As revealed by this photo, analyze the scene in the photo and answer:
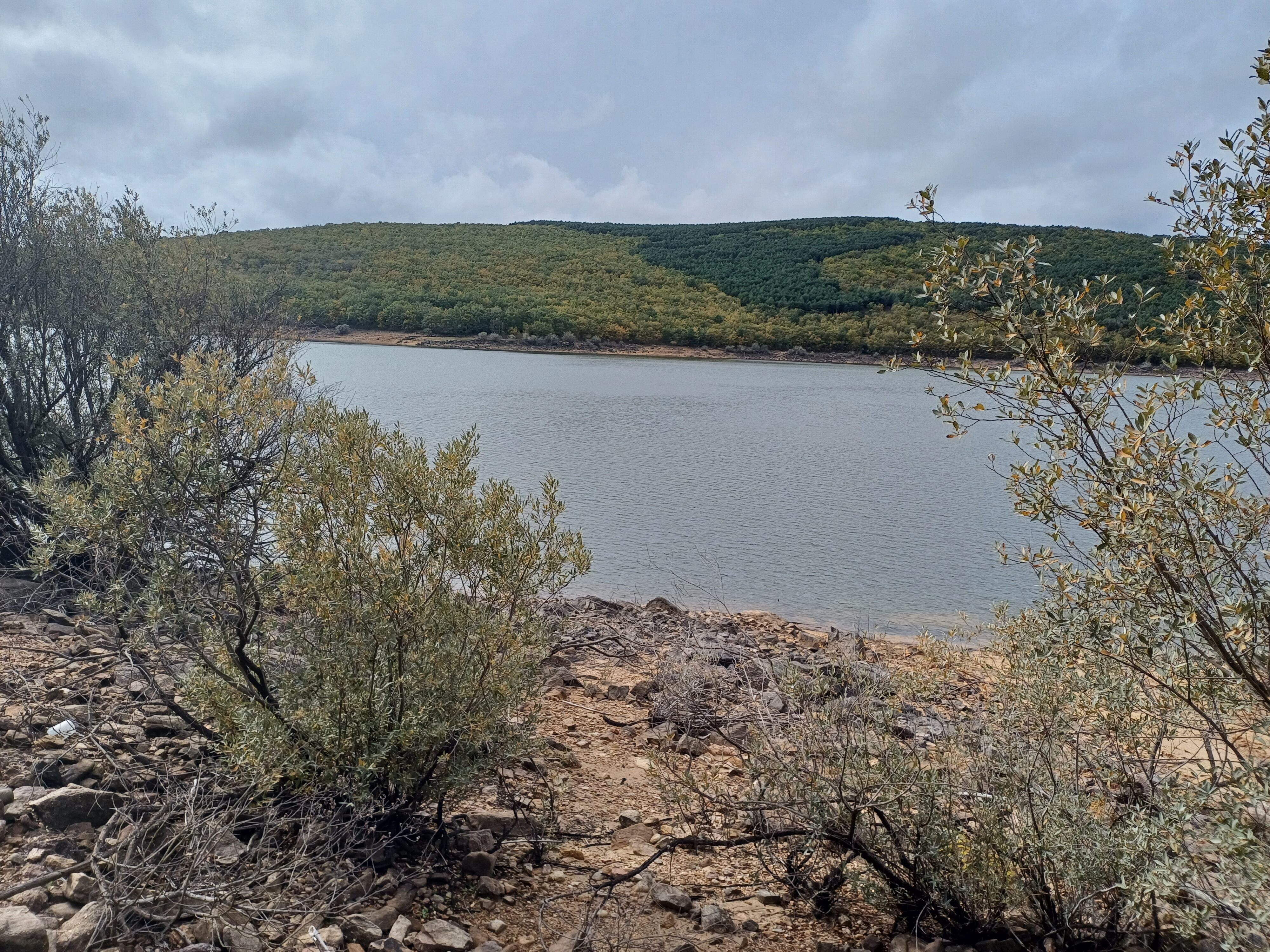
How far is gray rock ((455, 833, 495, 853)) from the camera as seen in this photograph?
3838 millimetres

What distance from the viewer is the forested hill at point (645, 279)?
161ft

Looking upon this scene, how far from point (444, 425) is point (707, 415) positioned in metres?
9.99

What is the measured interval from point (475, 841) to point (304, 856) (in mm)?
898

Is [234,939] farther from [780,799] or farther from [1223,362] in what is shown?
[1223,362]

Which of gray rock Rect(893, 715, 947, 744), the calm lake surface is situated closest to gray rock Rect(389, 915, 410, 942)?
gray rock Rect(893, 715, 947, 744)

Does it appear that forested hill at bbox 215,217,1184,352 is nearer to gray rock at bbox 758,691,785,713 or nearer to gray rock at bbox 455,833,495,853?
gray rock at bbox 758,691,785,713

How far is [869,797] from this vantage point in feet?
11.4

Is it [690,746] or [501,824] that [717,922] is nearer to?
[501,824]

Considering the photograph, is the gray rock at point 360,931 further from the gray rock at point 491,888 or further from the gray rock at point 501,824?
the gray rock at point 501,824

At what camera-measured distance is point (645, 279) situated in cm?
6862

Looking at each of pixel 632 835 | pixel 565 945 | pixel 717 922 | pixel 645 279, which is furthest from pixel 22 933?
pixel 645 279

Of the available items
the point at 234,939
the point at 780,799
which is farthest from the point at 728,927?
the point at 234,939

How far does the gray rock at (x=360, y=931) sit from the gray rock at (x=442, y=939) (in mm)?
87

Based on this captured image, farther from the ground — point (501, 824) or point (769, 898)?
point (501, 824)
